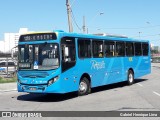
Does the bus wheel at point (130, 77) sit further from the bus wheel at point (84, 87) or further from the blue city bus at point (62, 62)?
the bus wheel at point (84, 87)

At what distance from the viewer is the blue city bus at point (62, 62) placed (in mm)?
14008

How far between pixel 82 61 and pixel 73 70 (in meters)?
0.99

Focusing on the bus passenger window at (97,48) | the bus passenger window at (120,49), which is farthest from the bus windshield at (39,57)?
the bus passenger window at (120,49)

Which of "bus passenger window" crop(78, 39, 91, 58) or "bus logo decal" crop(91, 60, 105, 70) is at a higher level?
"bus passenger window" crop(78, 39, 91, 58)

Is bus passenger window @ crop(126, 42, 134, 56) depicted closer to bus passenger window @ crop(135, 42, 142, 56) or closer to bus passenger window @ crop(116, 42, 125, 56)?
bus passenger window @ crop(116, 42, 125, 56)

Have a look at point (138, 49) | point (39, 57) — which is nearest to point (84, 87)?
point (39, 57)

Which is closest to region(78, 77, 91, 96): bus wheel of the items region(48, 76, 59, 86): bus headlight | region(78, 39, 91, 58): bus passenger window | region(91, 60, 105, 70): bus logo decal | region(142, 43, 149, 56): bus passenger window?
region(91, 60, 105, 70): bus logo decal

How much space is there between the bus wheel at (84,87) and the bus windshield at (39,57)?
2275 mm

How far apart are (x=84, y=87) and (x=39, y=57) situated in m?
2.94

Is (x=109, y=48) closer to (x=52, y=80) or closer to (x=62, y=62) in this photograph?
(x=62, y=62)

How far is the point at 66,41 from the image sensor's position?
14.6 metres

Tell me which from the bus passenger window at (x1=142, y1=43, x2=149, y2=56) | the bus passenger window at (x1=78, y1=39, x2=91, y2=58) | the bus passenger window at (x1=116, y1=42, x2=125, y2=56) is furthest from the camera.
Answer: the bus passenger window at (x1=142, y1=43, x2=149, y2=56)

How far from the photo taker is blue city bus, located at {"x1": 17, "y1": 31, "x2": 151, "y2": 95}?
14.0 meters

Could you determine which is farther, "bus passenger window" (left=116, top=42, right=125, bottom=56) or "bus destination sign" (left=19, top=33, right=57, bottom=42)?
"bus passenger window" (left=116, top=42, right=125, bottom=56)
